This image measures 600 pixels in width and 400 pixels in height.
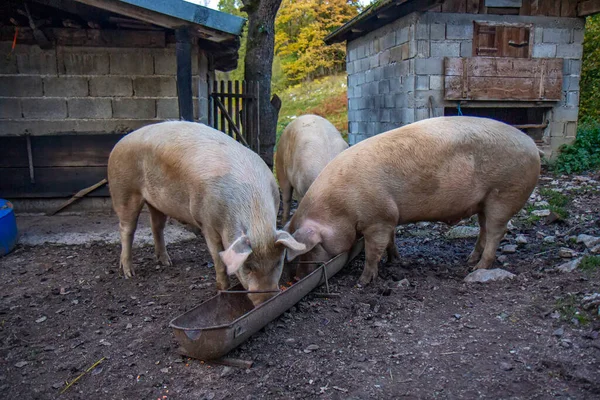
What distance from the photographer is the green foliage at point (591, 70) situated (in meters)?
13.6

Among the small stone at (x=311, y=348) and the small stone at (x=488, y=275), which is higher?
the small stone at (x=488, y=275)

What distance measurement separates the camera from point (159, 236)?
5234 mm

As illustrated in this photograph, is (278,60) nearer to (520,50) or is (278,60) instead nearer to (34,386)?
(520,50)

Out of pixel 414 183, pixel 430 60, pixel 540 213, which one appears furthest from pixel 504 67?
pixel 414 183

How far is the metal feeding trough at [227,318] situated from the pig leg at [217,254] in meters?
0.31

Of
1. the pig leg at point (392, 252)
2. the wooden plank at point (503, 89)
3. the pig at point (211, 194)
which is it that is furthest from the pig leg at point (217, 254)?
the wooden plank at point (503, 89)

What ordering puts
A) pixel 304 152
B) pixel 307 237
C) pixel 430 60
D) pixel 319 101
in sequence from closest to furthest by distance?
pixel 307 237
pixel 304 152
pixel 430 60
pixel 319 101

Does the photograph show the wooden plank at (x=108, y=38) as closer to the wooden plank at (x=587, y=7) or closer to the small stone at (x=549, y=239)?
the small stone at (x=549, y=239)

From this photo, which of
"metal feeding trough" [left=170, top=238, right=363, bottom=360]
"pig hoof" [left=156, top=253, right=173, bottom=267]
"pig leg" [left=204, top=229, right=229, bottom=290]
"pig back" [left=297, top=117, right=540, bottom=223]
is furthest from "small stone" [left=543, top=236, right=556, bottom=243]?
"pig hoof" [left=156, top=253, right=173, bottom=267]

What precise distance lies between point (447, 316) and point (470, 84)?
654 centimetres

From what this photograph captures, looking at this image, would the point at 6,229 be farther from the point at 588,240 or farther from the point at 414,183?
the point at 588,240

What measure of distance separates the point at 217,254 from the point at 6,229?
9.74 feet

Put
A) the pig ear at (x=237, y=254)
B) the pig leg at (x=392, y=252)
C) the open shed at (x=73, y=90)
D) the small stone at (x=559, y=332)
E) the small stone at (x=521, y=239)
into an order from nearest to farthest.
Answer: the pig ear at (x=237, y=254) → the small stone at (x=559, y=332) → the pig leg at (x=392, y=252) → the small stone at (x=521, y=239) → the open shed at (x=73, y=90)

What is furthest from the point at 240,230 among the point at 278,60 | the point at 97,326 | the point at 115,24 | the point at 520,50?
the point at 278,60
